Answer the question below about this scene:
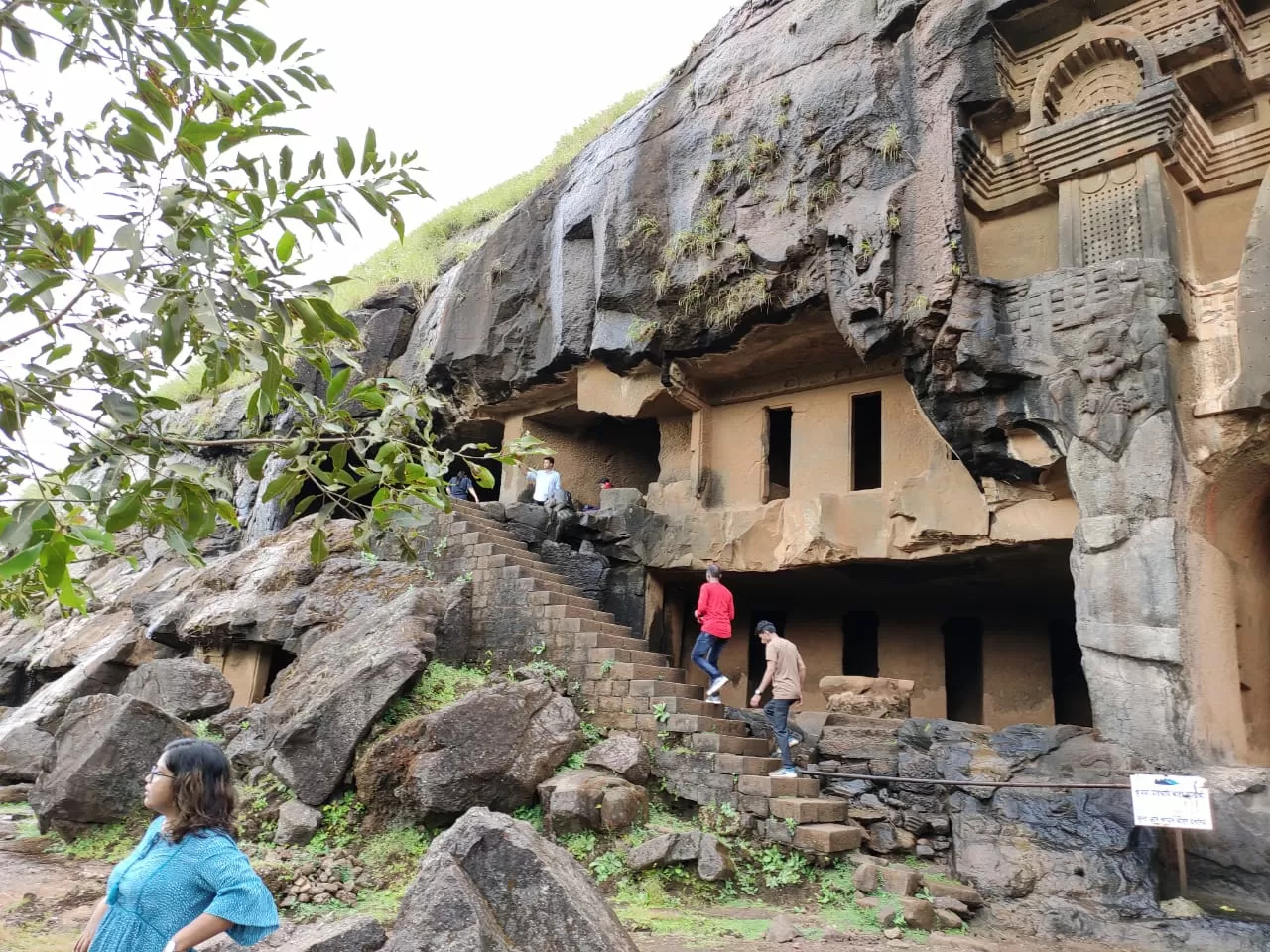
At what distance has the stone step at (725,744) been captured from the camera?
27.8 ft

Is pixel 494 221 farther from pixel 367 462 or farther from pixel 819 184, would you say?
pixel 367 462

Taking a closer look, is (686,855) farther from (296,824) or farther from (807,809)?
(296,824)

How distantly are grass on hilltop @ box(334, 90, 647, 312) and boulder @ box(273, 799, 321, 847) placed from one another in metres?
11.6

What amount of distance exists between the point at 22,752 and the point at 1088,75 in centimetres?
1471

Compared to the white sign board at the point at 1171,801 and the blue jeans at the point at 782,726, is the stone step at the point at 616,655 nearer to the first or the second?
the blue jeans at the point at 782,726

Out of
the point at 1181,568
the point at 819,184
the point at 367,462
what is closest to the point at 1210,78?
the point at 819,184

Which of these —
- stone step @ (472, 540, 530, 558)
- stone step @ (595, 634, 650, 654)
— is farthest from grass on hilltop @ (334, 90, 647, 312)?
stone step @ (595, 634, 650, 654)

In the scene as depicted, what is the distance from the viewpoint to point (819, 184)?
10.7 metres

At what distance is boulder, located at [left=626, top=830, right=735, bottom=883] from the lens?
7129 mm

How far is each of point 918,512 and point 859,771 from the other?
9.84 feet

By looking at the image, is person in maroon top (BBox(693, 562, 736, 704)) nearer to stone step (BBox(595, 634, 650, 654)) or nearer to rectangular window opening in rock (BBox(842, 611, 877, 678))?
stone step (BBox(595, 634, 650, 654))

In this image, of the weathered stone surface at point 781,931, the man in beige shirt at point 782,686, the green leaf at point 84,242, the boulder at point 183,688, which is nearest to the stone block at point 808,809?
the man in beige shirt at point 782,686

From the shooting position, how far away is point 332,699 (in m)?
8.55

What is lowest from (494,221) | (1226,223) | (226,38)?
(226,38)
